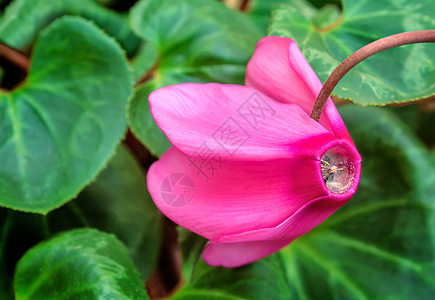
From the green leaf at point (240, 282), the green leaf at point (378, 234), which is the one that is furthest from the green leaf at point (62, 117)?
the green leaf at point (378, 234)

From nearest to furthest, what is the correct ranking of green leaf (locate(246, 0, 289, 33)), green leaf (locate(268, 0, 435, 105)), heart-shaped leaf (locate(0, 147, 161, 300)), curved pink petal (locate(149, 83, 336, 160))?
curved pink petal (locate(149, 83, 336, 160))
green leaf (locate(268, 0, 435, 105))
heart-shaped leaf (locate(0, 147, 161, 300))
green leaf (locate(246, 0, 289, 33))

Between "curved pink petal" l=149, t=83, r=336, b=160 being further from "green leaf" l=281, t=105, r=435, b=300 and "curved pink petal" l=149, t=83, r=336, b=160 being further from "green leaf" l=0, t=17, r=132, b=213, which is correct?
"green leaf" l=281, t=105, r=435, b=300

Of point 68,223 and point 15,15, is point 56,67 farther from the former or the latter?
point 68,223

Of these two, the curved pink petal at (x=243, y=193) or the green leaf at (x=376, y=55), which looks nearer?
the curved pink petal at (x=243, y=193)

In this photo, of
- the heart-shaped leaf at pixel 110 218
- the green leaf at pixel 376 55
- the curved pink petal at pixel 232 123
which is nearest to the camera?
the curved pink petal at pixel 232 123

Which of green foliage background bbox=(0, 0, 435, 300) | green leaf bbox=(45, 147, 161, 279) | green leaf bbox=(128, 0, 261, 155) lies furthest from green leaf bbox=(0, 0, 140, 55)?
green leaf bbox=(45, 147, 161, 279)

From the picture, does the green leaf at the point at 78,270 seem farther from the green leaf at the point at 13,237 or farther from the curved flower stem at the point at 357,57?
the curved flower stem at the point at 357,57

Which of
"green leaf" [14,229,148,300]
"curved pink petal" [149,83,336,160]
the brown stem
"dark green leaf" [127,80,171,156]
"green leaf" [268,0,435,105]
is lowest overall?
"green leaf" [14,229,148,300]

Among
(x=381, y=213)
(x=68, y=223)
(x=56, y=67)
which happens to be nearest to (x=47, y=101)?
(x=56, y=67)
